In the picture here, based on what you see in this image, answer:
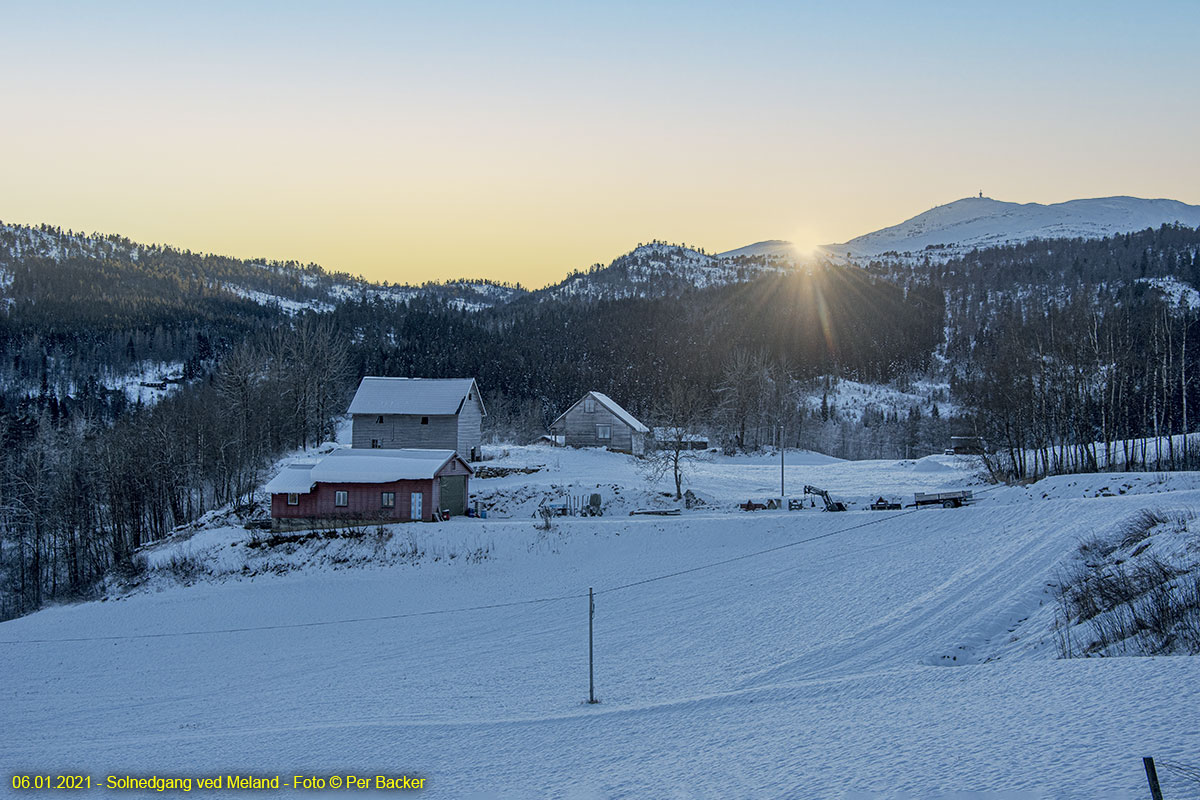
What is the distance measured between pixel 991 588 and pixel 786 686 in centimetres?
1083

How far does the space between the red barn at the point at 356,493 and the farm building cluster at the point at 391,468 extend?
0.05 meters

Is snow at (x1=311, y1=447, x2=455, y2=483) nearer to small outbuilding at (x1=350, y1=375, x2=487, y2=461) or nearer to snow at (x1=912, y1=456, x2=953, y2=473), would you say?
small outbuilding at (x1=350, y1=375, x2=487, y2=461)

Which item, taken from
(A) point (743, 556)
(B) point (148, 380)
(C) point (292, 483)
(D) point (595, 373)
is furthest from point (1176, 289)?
(B) point (148, 380)

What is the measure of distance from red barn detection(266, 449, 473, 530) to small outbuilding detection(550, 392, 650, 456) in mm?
26030

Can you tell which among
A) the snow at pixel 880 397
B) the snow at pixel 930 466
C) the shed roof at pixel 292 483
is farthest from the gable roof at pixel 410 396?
the snow at pixel 880 397

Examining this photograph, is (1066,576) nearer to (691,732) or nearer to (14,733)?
(691,732)

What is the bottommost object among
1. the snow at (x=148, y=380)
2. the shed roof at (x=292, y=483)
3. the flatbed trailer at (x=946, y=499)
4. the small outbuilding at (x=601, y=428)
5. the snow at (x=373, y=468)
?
the flatbed trailer at (x=946, y=499)

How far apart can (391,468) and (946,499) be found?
99.1 ft

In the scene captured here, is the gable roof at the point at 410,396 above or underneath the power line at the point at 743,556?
above

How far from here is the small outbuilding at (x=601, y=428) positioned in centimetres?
6594

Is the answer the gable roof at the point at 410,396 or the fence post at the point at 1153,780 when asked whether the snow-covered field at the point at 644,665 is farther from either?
the gable roof at the point at 410,396

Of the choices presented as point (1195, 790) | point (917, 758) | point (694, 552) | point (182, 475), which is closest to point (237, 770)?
point (917, 758)

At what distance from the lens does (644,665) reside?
20.7 metres

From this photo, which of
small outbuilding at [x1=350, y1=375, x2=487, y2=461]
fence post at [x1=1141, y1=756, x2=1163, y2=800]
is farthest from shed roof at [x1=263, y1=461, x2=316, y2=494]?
fence post at [x1=1141, y1=756, x2=1163, y2=800]
